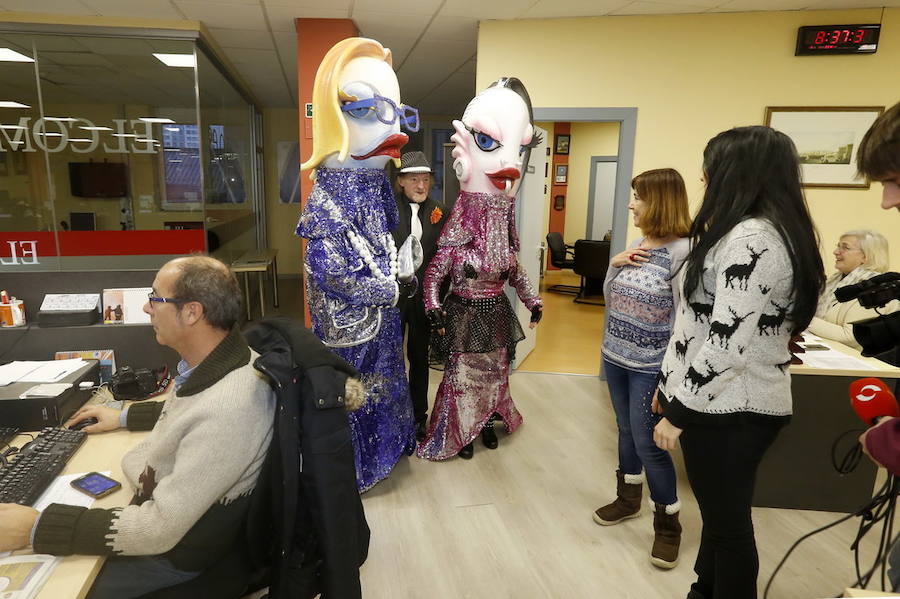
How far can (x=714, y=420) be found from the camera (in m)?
1.41

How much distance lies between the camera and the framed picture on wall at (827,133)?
3.87 metres

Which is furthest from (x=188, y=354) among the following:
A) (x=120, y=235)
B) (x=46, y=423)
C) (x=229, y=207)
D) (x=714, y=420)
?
(x=229, y=207)

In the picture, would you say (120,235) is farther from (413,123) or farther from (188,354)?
(188,354)

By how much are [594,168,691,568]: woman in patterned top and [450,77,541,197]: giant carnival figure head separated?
789mm

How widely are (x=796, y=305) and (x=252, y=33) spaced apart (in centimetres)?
446

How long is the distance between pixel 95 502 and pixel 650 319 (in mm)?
1839

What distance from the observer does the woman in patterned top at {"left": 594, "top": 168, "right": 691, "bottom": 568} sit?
2020 mm

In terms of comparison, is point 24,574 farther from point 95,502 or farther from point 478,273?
point 478,273

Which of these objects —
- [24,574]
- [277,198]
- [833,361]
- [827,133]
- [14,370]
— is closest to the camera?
[24,574]

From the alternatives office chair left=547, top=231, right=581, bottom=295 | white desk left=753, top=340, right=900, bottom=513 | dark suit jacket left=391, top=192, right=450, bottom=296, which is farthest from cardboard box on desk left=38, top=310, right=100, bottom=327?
office chair left=547, top=231, right=581, bottom=295

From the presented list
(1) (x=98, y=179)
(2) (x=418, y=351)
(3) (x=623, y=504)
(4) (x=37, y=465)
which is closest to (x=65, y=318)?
(4) (x=37, y=465)

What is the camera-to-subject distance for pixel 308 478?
1.28 metres

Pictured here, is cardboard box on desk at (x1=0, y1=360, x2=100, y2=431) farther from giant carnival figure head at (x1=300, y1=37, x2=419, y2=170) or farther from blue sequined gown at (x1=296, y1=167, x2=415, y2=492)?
giant carnival figure head at (x1=300, y1=37, x2=419, y2=170)

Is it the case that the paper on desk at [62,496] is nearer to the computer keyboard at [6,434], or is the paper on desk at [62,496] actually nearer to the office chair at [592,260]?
the computer keyboard at [6,434]
